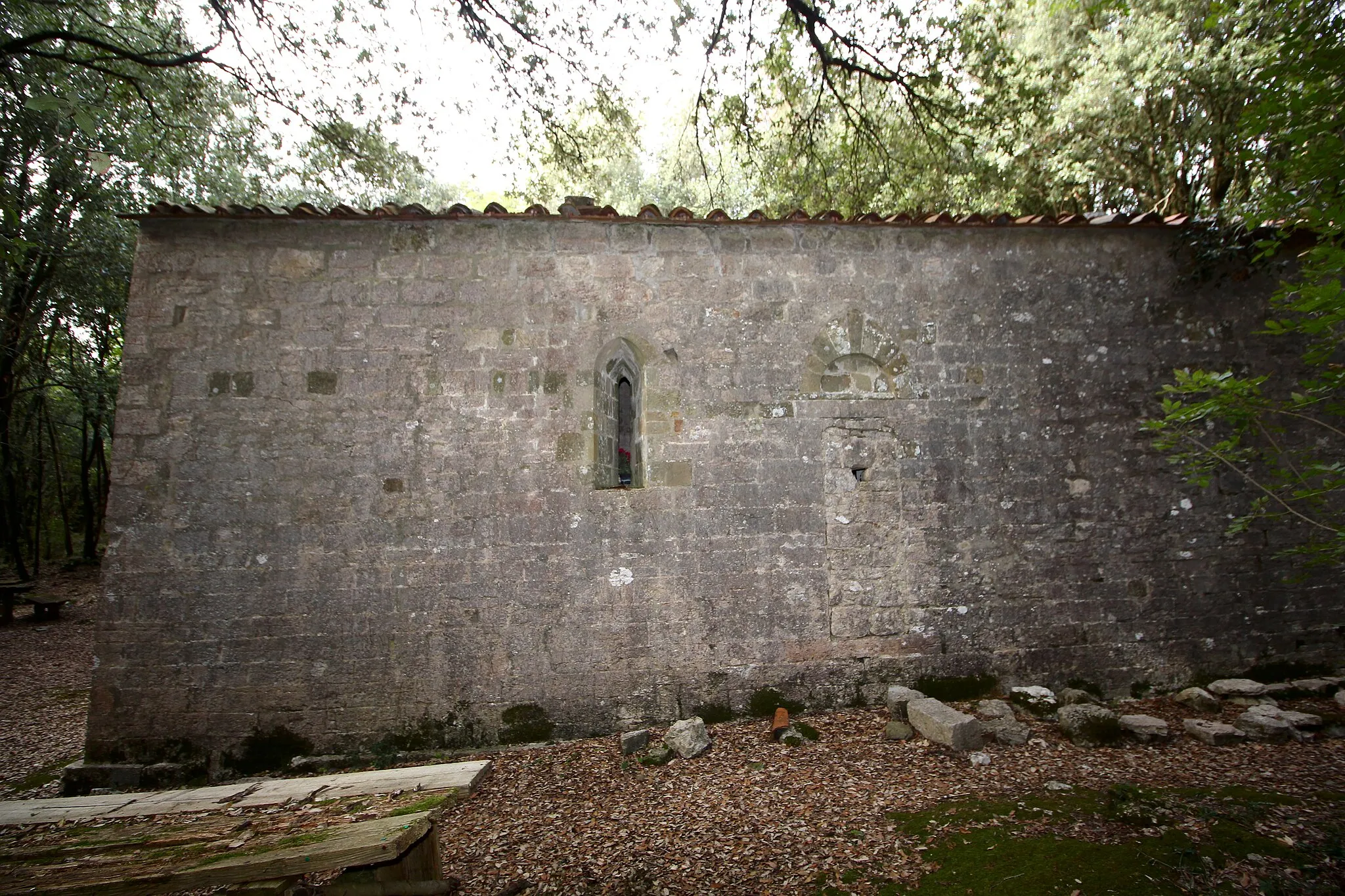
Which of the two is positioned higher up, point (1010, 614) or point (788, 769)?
point (1010, 614)

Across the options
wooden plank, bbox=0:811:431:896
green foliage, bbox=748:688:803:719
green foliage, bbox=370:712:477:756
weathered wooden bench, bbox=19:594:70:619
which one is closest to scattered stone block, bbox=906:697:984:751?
green foliage, bbox=748:688:803:719

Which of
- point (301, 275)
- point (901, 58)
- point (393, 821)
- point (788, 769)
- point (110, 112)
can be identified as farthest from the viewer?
point (110, 112)

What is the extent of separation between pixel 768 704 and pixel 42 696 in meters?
8.75

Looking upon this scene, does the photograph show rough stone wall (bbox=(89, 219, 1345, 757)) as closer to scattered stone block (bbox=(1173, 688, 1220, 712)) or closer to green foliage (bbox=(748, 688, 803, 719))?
green foliage (bbox=(748, 688, 803, 719))

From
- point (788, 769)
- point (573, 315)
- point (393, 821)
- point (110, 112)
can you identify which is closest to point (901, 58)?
point (573, 315)

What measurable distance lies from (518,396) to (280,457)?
80.9 inches

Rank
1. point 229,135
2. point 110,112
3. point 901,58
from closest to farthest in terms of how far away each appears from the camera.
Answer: point 901,58 < point 110,112 < point 229,135

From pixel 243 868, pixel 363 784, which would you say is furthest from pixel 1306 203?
pixel 243 868

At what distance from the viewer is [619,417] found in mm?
5957

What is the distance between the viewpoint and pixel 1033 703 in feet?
18.0

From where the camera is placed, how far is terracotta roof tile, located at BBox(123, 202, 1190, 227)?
5.34 metres

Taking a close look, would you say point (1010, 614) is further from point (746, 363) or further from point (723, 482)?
point (746, 363)

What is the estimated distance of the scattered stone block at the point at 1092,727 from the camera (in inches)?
194

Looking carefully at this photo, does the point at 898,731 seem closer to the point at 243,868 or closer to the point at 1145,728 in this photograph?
the point at 1145,728
